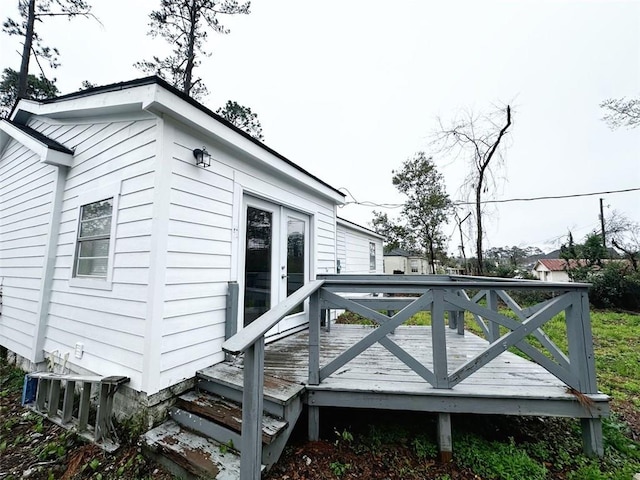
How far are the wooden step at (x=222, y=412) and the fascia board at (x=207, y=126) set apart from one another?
8.43 ft

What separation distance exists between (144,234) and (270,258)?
5.36ft

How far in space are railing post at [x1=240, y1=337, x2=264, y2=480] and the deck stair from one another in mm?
319

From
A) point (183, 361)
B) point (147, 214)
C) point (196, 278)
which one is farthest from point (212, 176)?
point (183, 361)

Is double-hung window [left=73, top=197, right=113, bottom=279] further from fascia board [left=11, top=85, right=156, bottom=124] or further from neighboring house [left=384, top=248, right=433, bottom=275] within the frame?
neighboring house [left=384, top=248, right=433, bottom=275]

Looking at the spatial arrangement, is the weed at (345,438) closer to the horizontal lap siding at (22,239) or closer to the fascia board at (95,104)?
the fascia board at (95,104)

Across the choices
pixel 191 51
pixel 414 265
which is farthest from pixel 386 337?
pixel 414 265

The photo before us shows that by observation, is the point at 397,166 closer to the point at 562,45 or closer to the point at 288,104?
the point at 288,104

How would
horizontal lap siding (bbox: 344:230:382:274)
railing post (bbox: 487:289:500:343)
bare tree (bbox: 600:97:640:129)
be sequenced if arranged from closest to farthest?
railing post (bbox: 487:289:500:343) < horizontal lap siding (bbox: 344:230:382:274) < bare tree (bbox: 600:97:640:129)

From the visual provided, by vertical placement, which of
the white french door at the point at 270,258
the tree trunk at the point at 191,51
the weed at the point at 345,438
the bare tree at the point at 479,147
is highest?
the tree trunk at the point at 191,51

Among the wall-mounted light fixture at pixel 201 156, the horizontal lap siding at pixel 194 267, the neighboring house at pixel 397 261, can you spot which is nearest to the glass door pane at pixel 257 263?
the horizontal lap siding at pixel 194 267

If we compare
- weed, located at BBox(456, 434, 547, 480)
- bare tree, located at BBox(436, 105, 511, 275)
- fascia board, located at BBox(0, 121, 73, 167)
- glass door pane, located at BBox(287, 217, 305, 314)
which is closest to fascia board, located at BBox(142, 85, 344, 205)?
glass door pane, located at BBox(287, 217, 305, 314)

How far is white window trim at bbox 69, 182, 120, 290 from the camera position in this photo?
277cm

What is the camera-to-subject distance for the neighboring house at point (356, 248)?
28.4ft

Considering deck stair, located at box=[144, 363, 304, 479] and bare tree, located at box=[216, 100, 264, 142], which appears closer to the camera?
deck stair, located at box=[144, 363, 304, 479]
